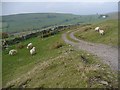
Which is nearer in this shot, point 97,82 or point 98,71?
→ point 97,82

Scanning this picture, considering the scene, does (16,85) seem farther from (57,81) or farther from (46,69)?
(57,81)

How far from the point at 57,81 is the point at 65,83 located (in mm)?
1352

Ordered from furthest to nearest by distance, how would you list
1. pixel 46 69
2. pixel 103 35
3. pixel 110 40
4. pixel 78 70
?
pixel 103 35, pixel 110 40, pixel 46 69, pixel 78 70

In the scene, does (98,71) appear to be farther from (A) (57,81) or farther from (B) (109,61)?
(B) (109,61)

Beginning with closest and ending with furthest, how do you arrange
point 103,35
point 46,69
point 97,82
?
point 97,82 → point 46,69 → point 103,35

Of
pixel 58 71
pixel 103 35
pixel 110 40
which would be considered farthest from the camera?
pixel 103 35

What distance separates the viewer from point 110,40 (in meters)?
49.5

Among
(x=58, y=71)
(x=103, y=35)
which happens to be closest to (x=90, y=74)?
(x=58, y=71)

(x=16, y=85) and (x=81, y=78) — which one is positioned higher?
(x=81, y=78)

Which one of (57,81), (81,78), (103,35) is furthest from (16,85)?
(103,35)

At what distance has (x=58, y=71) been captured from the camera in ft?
91.5

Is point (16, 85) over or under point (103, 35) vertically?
under

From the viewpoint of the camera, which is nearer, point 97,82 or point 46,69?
point 97,82

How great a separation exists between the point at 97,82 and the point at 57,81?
4377 millimetres
